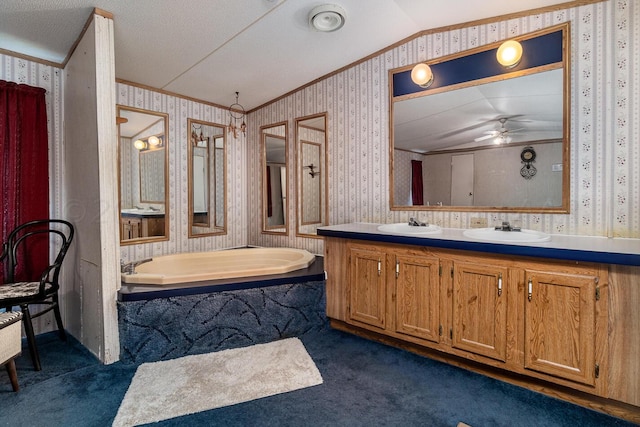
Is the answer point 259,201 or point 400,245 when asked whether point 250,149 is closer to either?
point 259,201

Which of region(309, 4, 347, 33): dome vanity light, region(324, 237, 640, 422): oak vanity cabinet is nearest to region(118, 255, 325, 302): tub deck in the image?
region(324, 237, 640, 422): oak vanity cabinet

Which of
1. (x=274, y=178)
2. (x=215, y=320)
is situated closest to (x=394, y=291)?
(x=215, y=320)

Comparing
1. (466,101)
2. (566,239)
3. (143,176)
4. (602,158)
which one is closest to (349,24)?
(466,101)

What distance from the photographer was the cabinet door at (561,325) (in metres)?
1.65

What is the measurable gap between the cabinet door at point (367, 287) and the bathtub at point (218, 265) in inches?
21.1

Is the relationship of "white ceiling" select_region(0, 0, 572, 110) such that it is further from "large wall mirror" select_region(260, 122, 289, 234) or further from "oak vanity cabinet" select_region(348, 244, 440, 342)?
"oak vanity cabinet" select_region(348, 244, 440, 342)

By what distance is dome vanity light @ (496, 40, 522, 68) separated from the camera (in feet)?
7.28

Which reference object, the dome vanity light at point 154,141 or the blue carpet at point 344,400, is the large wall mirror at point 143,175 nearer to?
the dome vanity light at point 154,141

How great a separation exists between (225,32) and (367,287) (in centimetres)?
224

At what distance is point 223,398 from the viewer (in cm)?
183

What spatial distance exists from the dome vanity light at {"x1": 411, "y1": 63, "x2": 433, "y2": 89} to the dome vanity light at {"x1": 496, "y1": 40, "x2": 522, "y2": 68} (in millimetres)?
519

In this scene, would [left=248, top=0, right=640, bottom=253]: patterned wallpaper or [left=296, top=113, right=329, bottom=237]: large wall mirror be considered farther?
[left=296, top=113, right=329, bottom=237]: large wall mirror

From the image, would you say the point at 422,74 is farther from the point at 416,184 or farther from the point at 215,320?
the point at 215,320

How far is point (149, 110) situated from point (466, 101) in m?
3.02
